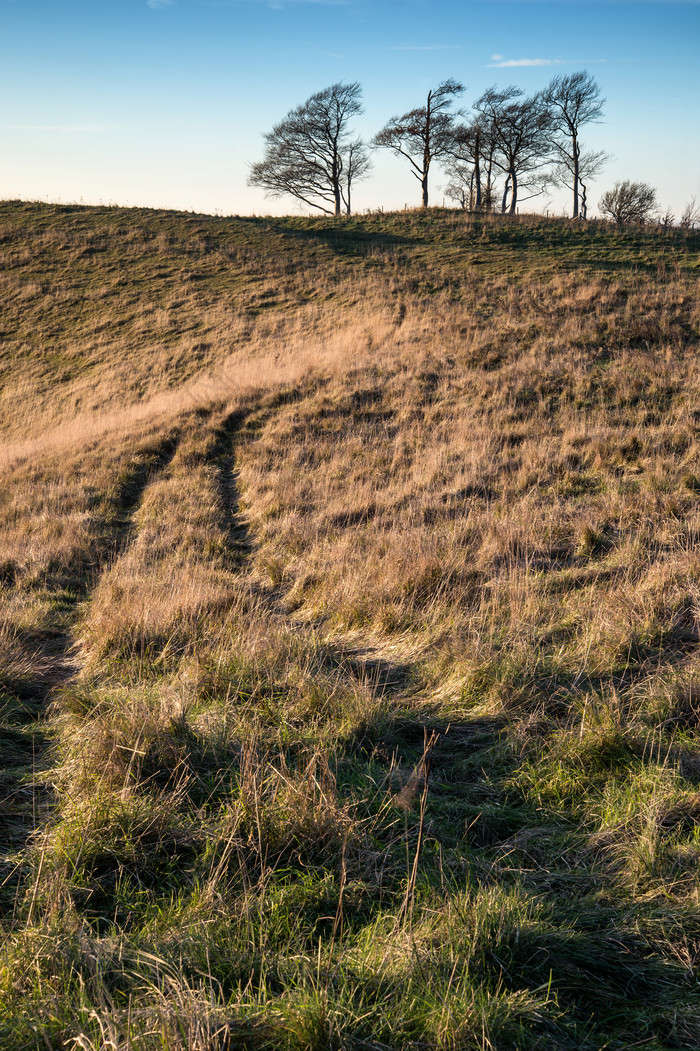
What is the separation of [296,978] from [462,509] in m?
5.79

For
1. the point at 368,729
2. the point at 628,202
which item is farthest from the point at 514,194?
the point at 368,729

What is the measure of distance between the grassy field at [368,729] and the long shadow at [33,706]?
0.03 m

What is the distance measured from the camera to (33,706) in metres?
3.80

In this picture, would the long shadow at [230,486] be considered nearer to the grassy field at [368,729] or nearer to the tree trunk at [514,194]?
the grassy field at [368,729]

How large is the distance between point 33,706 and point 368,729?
7.05ft

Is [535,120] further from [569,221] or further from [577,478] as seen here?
[577,478]

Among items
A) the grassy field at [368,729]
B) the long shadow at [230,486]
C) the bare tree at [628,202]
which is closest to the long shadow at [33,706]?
the grassy field at [368,729]

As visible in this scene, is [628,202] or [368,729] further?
[628,202]

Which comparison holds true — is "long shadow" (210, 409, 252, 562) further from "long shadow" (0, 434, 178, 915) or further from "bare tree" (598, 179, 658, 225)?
"bare tree" (598, 179, 658, 225)

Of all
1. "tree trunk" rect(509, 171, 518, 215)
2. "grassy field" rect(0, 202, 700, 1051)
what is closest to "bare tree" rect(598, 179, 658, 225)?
"tree trunk" rect(509, 171, 518, 215)

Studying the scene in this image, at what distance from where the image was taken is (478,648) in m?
3.87

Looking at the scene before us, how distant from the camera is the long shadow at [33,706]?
2.52 m

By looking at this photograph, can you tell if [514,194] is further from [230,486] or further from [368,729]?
[368,729]

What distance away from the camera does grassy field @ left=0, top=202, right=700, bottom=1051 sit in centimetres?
179
